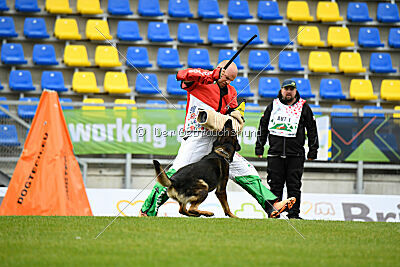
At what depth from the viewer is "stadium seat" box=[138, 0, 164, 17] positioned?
43.2ft

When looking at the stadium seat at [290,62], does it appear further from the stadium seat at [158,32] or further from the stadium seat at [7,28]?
the stadium seat at [7,28]

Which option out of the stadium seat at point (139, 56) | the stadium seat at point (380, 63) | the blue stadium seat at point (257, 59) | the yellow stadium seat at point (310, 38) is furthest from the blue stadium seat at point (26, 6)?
the stadium seat at point (380, 63)

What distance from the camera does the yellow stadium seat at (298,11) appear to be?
13.4m

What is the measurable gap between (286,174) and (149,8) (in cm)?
731

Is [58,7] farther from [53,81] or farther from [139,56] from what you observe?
[139,56]

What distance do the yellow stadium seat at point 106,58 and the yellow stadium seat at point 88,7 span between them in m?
1.05

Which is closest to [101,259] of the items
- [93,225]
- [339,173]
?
[93,225]

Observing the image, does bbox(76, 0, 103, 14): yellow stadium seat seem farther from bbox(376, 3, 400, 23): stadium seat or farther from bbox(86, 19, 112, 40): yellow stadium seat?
bbox(376, 3, 400, 23): stadium seat

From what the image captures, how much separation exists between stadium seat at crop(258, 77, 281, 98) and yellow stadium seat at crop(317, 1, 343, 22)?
2.32m

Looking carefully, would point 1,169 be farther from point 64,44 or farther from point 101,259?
point 101,259

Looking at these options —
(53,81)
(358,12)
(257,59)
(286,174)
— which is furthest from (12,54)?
(358,12)

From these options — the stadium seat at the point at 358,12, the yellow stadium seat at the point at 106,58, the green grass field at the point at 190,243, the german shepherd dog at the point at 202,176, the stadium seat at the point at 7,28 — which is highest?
the stadium seat at the point at 358,12

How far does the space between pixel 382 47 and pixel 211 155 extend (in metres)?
9.83

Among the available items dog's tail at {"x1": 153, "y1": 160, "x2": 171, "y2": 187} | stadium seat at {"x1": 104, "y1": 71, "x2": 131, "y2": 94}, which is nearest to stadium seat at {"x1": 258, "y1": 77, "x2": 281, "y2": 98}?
Answer: stadium seat at {"x1": 104, "y1": 71, "x2": 131, "y2": 94}
